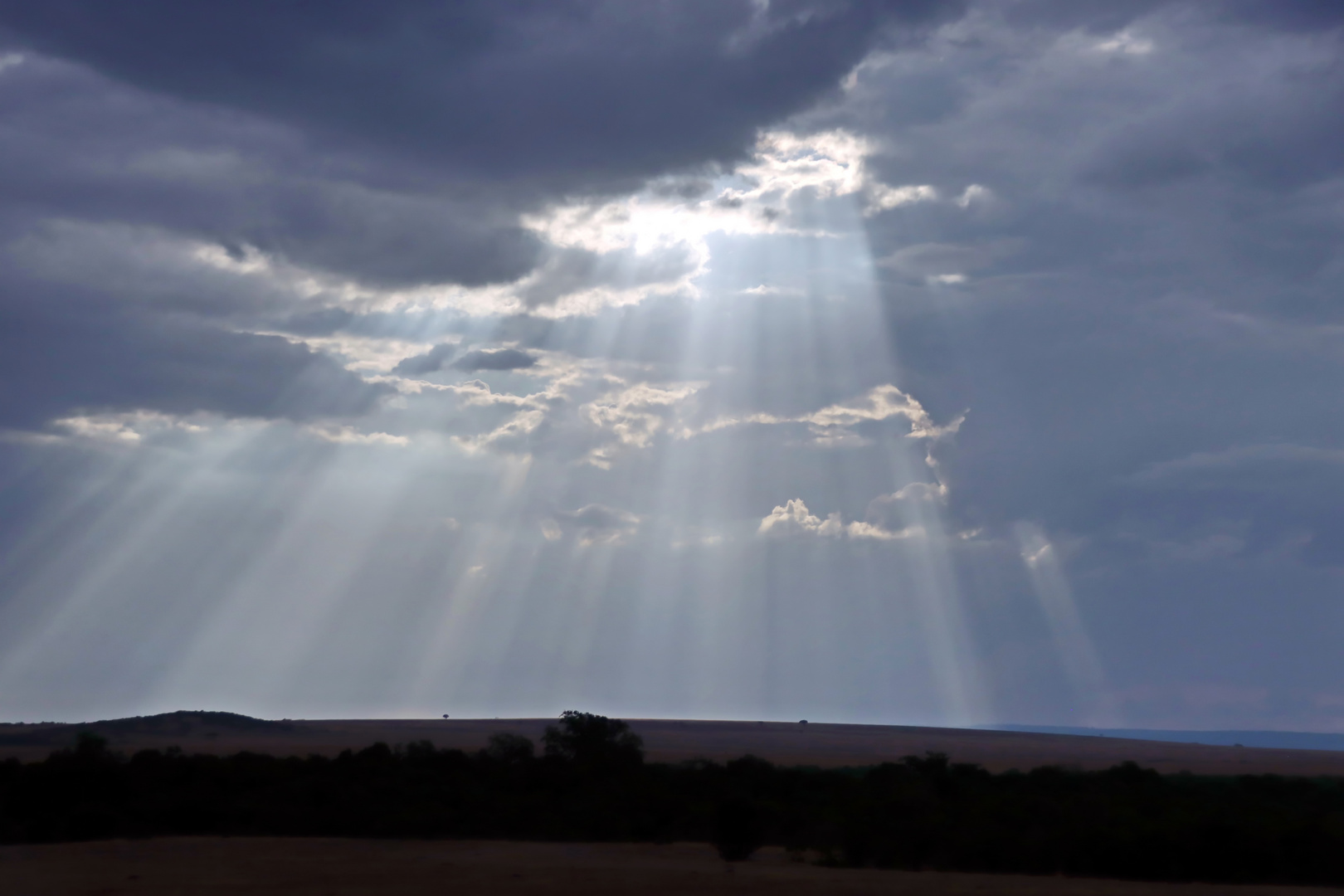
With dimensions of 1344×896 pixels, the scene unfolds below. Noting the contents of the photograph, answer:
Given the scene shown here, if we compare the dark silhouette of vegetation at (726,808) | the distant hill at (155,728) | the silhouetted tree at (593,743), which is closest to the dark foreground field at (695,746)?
the distant hill at (155,728)

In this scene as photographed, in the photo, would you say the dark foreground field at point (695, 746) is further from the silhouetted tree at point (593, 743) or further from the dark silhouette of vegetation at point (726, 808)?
the dark silhouette of vegetation at point (726, 808)

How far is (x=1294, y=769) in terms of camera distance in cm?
11156

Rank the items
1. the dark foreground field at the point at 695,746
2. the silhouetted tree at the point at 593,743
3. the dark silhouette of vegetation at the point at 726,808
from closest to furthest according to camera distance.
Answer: the dark silhouette of vegetation at the point at 726,808 → the silhouetted tree at the point at 593,743 → the dark foreground field at the point at 695,746

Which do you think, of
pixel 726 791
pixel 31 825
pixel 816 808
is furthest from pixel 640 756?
pixel 31 825

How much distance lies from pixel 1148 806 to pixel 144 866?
28.5 m

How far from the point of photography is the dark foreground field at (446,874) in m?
25.8

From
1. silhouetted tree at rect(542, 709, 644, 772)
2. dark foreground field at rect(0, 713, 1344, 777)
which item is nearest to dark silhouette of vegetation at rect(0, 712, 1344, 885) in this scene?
silhouetted tree at rect(542, 709, 644, 772)

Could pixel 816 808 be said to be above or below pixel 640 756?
below

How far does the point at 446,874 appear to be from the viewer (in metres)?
27.7

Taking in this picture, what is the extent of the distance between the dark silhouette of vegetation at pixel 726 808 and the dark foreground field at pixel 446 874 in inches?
76.5

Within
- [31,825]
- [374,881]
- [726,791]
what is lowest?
[374,881]

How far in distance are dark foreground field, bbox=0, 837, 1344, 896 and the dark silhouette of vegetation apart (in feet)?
Result: 6.38

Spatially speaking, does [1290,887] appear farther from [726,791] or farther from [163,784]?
[163,784]

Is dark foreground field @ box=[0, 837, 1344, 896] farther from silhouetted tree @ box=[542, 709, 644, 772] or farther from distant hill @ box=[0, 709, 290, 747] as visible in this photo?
distant hill @ box=[0, 709, 290, 747]
